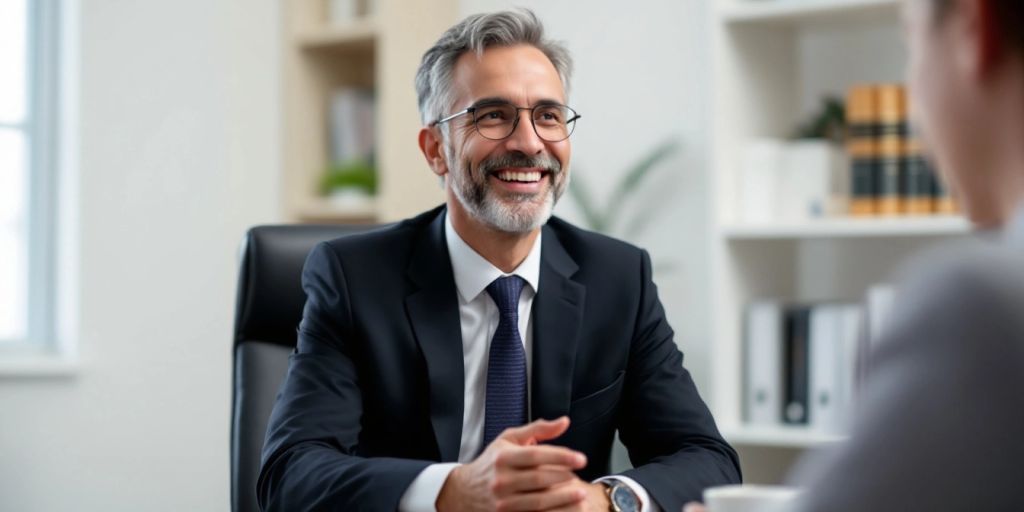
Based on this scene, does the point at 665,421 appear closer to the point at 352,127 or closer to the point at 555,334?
the point at 555,334

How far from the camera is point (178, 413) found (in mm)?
3752

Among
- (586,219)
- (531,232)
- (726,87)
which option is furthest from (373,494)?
(586,219)

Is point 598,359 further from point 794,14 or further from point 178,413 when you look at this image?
point 178,413

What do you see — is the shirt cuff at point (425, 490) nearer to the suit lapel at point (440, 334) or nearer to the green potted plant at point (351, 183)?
the suit lapel at point (440, 334)

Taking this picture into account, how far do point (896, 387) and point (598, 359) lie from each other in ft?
4.43

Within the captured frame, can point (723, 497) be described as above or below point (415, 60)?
below

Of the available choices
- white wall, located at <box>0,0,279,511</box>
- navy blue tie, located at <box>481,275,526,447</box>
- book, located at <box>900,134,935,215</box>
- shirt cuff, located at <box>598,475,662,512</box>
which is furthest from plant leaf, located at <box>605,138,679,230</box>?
shirt cuff, located at <box>598,475,662,512</box>

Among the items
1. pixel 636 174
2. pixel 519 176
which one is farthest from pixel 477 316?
pixel 636 174

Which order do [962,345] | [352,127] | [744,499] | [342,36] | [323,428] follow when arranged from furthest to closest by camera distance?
[352,127] < [342,36] < [323,428] < [744,499] < [962,345]

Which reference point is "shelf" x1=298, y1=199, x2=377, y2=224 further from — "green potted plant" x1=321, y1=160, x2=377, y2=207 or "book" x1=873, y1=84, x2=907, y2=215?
"book" x1=873, y1=84, x2=907, y2=215

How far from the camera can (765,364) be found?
3.04 m

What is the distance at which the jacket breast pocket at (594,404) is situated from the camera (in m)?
1.88

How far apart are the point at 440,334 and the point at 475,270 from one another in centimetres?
13

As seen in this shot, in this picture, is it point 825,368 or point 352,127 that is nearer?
point 825,368
